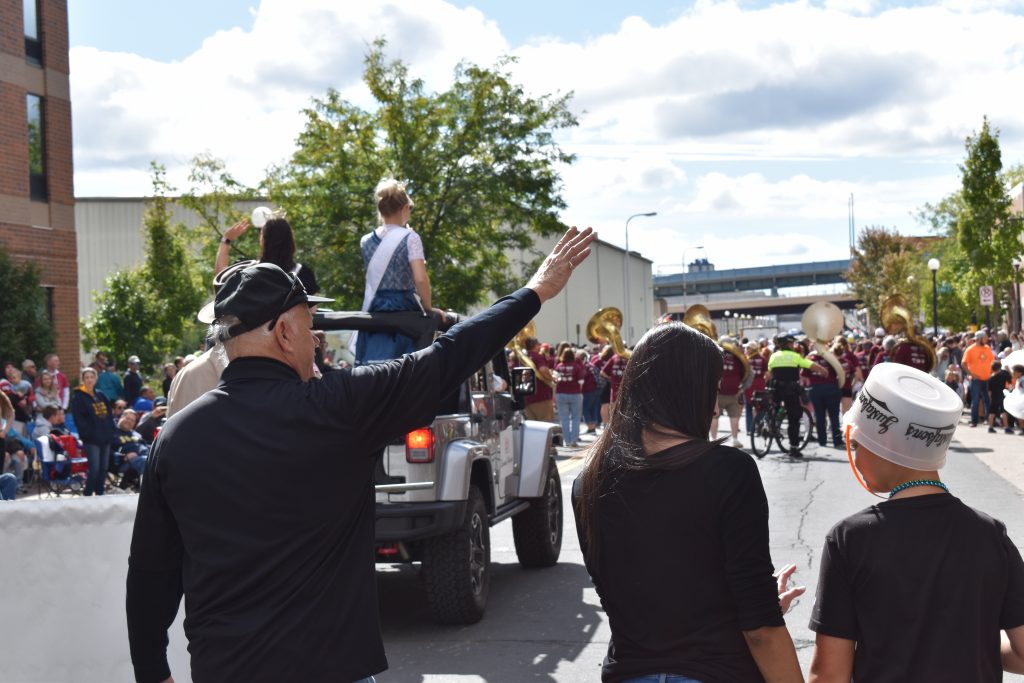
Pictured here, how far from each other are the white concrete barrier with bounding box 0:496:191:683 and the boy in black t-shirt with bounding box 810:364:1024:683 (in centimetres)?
292

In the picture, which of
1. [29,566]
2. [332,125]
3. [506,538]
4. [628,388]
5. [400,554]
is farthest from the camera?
[332,125]

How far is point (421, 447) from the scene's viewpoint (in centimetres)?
727

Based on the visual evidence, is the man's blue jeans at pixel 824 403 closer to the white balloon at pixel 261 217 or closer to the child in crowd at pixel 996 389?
the child in crowd at pixel 996 389

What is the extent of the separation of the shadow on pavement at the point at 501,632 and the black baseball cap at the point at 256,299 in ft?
13.4

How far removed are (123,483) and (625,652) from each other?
1480cm

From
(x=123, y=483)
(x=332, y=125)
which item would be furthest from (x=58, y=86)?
(x=123, y=483)

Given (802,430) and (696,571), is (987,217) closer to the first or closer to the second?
(802,430)

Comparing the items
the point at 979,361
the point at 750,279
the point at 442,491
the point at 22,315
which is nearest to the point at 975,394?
the point at 979,361

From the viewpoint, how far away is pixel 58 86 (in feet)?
80.8

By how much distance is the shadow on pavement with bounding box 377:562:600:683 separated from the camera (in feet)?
21.6

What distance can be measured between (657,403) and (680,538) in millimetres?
332

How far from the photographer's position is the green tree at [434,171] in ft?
86.0

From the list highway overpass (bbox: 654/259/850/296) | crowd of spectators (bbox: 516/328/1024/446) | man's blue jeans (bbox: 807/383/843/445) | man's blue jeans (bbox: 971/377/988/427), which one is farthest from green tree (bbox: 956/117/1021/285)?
highway overpass (bbox: 654/259/850/296)

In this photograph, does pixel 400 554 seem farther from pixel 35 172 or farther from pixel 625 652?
pixel 35 172
